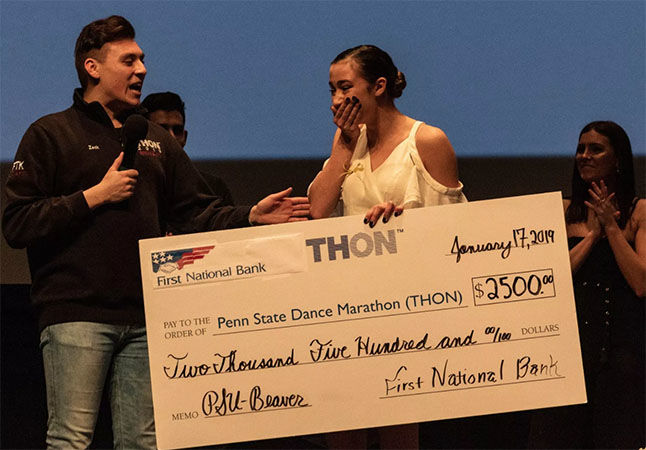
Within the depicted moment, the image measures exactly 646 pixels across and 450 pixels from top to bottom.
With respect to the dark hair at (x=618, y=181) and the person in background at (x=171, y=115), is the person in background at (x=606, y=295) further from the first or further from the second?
the person in background at (x=171, y=115)

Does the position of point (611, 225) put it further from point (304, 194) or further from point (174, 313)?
point (174, 313)

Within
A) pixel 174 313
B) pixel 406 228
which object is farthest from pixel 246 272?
pixel 406 228

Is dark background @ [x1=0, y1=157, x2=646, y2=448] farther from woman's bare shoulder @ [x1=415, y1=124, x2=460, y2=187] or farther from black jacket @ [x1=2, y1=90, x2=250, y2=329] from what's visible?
black jacket @ [x1=2, y1=90, x2=250, y2=329]

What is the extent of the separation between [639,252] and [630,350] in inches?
13.4

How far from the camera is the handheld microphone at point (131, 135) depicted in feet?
8.09

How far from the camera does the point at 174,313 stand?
2500 mm

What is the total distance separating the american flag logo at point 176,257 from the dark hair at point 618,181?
1427 mm

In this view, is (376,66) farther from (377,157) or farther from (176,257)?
(176,257)

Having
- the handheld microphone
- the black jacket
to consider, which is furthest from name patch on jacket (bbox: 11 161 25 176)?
the handheld microphone

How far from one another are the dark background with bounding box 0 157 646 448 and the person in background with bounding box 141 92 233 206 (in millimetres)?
237

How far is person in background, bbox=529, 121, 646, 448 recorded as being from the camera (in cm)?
302
